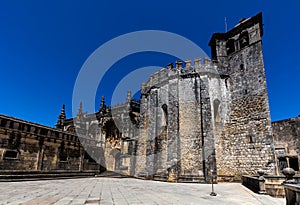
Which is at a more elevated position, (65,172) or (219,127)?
(219,127)

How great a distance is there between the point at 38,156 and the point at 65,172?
9.26 feet

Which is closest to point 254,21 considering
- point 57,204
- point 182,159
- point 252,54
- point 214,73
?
point 252,54

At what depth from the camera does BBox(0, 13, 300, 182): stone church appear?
46.3 ft

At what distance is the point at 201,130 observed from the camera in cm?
1507

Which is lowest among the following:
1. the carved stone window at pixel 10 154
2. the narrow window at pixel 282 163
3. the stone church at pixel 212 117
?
the narrow window at pixel 282 163

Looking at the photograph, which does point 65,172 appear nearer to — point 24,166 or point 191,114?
point 24,166

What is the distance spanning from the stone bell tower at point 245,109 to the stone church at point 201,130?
7 cm

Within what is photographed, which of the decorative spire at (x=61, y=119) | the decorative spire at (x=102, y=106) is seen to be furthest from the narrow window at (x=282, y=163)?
the decorative spire at (x=61, y=119)

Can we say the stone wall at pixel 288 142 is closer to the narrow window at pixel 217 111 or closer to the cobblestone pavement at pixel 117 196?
the narrow window at pixel 217 111

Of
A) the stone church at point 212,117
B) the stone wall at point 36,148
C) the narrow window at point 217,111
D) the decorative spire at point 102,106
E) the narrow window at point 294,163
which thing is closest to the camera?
the stone wall at point 36,148

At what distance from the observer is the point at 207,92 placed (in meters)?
15.8

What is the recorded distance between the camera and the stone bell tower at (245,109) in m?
14.2

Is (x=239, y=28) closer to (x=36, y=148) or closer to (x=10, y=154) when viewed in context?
(x=36, y=148)

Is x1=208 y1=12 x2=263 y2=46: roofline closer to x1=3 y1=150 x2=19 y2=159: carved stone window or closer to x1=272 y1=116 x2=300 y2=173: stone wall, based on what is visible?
x1=272 y1=116 x2=300 y2=173: stone wall
